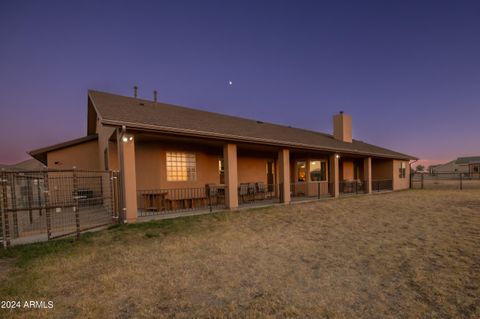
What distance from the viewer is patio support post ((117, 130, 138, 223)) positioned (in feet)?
23.6

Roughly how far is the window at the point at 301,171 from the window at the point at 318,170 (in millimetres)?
738

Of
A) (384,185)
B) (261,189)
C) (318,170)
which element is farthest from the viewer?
(384,185)

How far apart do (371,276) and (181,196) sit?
27.8 ft

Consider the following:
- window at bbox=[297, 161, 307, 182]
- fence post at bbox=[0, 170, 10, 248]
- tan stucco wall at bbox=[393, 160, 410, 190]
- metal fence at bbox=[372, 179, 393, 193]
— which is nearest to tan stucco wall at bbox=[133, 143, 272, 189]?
fence post at bbox=[0, 170, 10, 248]

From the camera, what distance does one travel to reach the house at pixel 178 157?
7.75 m

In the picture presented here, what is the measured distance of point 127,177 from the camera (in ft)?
23.7

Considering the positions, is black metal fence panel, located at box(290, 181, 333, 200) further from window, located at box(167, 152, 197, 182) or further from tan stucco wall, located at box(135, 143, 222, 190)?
tan stucco wall, located at box(135, 143, 222, 190)

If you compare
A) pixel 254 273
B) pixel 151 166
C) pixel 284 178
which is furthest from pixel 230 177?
pixel 254 273

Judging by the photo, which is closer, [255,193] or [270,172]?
[255,193]

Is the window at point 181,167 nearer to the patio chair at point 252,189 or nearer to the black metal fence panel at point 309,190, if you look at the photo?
the patio chair at point 252,189

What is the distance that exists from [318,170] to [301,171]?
1.78 m

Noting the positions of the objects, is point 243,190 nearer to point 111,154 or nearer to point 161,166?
point 161,166

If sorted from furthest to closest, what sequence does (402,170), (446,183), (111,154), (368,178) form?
(446,183)
(402,170)
(368,178)
(111,154)

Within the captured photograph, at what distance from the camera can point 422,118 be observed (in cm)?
3562
